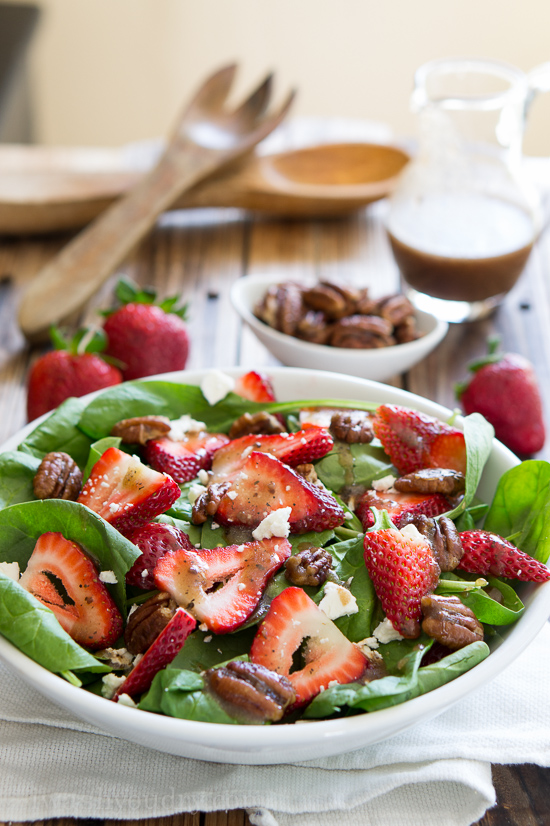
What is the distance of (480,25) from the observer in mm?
4402

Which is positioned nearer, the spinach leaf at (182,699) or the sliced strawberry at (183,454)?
the spinach leaf at (182,699)

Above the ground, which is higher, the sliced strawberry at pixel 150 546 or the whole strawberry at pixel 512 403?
the sliced strawberry at pixel 150 546

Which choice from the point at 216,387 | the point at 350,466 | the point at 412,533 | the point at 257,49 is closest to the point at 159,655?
the point at 412,533

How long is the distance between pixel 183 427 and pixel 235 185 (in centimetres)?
128

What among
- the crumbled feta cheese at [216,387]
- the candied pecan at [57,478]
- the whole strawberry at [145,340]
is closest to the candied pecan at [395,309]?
the whole strawberry at [145,340]

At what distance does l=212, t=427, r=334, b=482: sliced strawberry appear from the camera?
131 centimetres

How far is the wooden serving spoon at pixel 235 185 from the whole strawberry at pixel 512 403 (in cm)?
88

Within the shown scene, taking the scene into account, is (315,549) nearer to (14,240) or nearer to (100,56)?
(14,240)

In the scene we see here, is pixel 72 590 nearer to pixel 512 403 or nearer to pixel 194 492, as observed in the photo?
pixel 194 492

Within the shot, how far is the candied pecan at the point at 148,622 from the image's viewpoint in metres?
1.07

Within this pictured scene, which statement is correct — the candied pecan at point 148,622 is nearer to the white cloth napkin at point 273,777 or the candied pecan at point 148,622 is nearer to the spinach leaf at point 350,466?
the white cloth napkin at point 273,777

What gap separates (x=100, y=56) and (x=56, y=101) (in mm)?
389

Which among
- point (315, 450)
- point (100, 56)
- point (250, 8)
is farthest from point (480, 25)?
point (315, 450)

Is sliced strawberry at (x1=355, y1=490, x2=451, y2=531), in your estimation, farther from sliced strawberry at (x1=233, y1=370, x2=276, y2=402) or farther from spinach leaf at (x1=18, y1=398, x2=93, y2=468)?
spinach leaf at (x1=18, y1=398, x2=93, y2=468)
